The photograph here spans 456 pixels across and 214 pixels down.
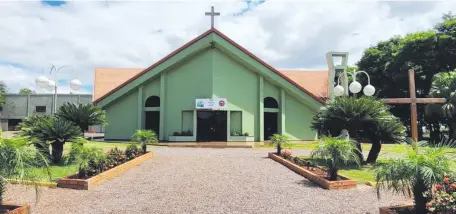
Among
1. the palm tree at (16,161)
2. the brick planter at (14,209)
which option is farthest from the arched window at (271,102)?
the brick planter at (14,209)

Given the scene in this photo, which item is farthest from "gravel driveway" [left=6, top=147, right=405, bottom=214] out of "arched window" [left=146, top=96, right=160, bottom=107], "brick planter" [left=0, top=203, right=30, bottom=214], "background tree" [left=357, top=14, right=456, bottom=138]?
"background tree" [left=357, top=14, right=456, bottom=138]

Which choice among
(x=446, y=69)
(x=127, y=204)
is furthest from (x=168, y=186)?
(x=446, y=69)

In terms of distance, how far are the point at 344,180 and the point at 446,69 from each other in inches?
1195

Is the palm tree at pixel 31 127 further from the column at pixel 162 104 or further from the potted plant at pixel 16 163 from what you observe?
the column at pixel 162 104

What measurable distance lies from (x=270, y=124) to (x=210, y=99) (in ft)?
18.3

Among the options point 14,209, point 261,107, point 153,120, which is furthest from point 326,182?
point 153,120

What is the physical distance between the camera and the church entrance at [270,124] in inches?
1081

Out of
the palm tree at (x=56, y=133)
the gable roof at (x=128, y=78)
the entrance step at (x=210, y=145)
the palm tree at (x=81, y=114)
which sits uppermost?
the gable roof at (x=128, y=78)

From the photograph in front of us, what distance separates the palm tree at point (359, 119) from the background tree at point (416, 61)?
22007 millimetres

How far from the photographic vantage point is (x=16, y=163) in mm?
5770

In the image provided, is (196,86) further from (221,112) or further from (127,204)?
(127,204)

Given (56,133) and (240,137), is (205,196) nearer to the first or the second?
(56,133)

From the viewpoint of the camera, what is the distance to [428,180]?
225 inches

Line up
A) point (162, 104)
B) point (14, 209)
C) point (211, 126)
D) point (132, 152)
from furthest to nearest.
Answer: point (162, 104) → point (211, 126) → point (132, 152) → point (14, 209)
